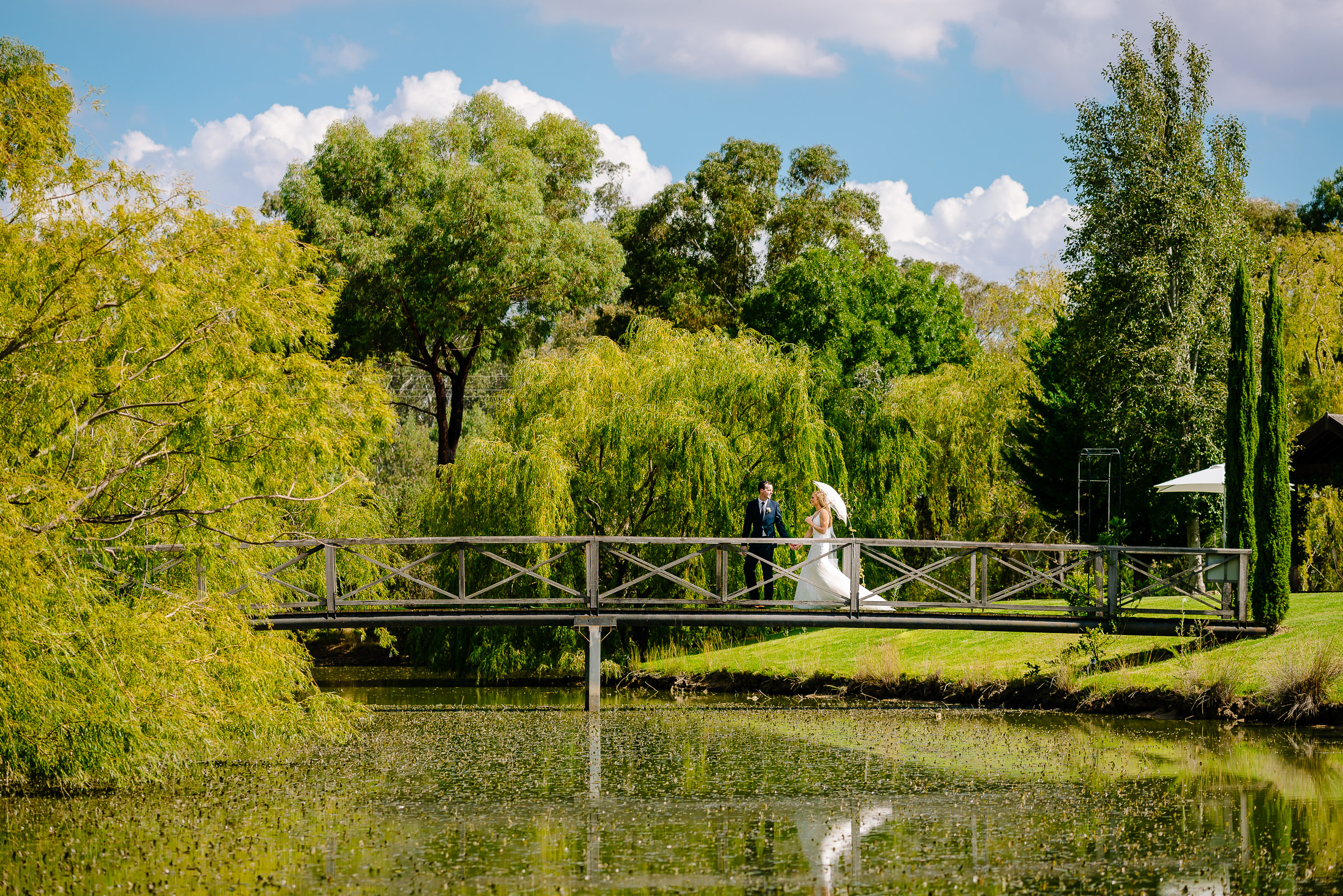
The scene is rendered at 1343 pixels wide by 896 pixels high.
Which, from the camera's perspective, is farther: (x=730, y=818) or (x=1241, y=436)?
(x=1241, y=436)

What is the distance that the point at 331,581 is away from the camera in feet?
51.3

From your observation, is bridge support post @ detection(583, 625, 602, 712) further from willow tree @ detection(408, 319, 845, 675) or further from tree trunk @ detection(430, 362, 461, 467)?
tree trunk @ detection(430, 362, 461, 467)

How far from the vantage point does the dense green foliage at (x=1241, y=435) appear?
55.2ft

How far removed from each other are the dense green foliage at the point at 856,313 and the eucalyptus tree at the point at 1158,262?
5841 mm

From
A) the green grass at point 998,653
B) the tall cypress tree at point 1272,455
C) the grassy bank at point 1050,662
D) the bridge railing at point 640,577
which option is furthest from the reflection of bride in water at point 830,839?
the tall cypress tree at point 1272,455

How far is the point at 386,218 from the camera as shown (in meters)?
26.5

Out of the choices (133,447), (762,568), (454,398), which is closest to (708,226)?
(454,398)

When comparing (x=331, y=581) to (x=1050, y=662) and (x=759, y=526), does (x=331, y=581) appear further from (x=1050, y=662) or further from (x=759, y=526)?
(x=1050, y=662)

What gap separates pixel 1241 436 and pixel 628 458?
8.46 m

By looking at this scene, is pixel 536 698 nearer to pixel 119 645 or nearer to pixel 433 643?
pixel 433 643

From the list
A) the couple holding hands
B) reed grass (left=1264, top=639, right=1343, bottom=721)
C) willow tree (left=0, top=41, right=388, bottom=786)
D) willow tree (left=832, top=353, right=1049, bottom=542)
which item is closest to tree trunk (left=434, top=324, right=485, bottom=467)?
willow tree (left=832, top=353, right=1049, bottom=542)

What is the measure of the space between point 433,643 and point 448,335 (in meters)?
8.20

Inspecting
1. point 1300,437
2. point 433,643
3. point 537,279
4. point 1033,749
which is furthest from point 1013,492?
point 1033,749

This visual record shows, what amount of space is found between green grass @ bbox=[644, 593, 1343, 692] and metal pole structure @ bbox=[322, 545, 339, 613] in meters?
5.61
